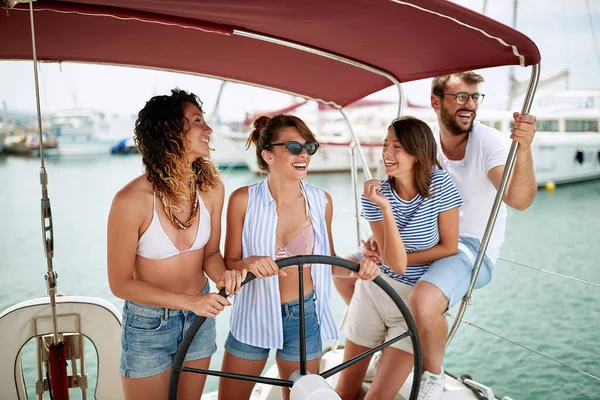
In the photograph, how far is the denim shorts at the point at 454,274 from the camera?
211cm

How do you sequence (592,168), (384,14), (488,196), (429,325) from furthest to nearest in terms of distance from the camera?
1. (592,168)
2. (488,196)
3. (429,325)
4. (384,14)

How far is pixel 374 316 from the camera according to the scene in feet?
7.47

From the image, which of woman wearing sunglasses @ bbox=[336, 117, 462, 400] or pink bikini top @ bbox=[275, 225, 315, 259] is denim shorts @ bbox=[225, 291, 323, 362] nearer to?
pink bikini top @ bbox=[275, 225, 315, 259]

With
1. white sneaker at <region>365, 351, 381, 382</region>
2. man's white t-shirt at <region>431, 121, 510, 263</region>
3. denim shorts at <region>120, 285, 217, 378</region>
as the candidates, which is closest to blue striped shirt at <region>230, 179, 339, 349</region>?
denim shorts at <region>120, 285, 217, 378</region>

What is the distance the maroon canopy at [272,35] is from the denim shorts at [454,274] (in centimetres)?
79

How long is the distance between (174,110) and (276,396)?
57.2 inches

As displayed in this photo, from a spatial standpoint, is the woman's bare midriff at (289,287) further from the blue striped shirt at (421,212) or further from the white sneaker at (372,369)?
the white sneaker at (372,369)

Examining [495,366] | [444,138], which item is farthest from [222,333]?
[444,138]

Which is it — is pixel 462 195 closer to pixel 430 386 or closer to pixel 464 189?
pixel 464 189

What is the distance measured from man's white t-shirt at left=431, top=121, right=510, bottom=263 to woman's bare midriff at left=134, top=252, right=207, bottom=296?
1.32 meters

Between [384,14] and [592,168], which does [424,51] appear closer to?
[384,14]

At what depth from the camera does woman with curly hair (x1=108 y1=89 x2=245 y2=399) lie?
5.25 ft

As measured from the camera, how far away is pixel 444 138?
263cm

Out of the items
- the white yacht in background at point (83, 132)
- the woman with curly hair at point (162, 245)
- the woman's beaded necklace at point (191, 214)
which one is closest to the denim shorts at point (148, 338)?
A: the woman with curly hair at point (162, 245)
